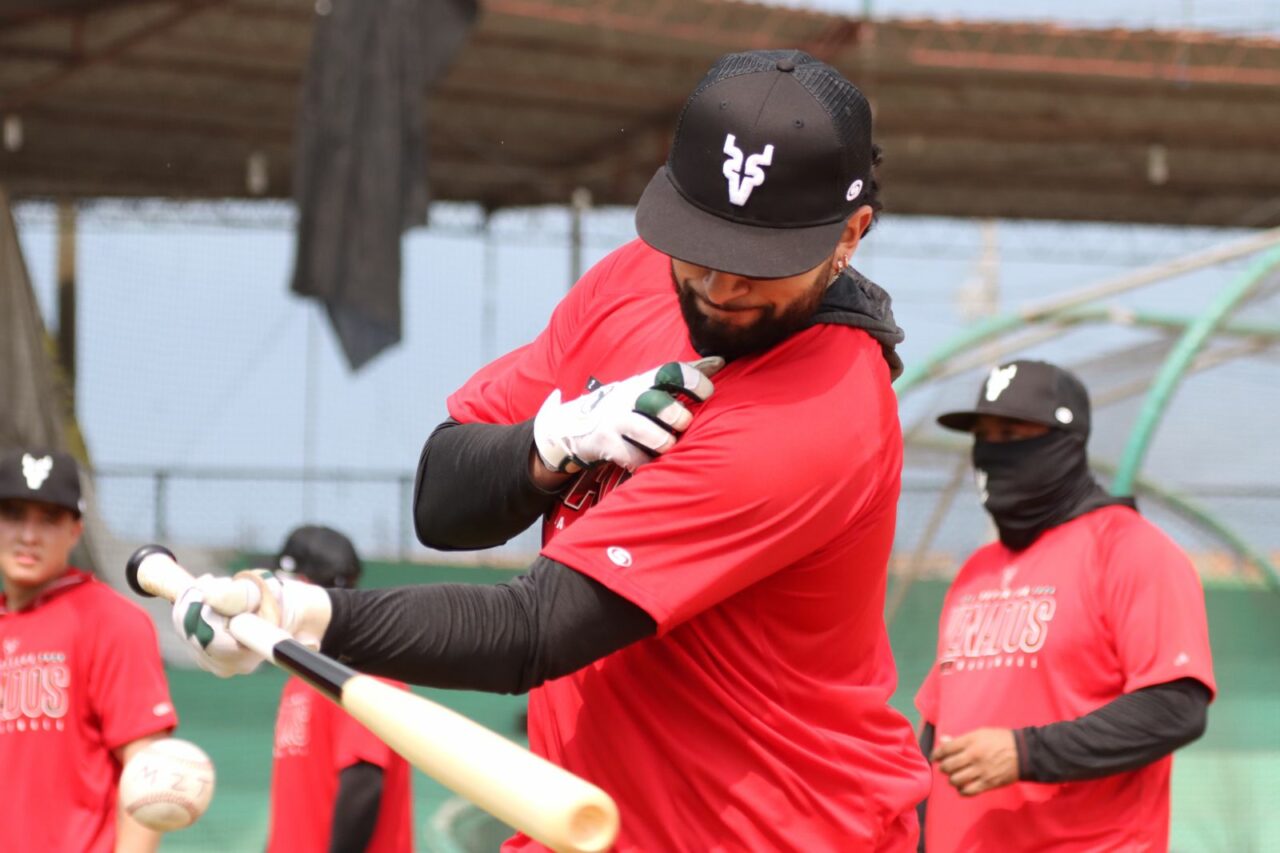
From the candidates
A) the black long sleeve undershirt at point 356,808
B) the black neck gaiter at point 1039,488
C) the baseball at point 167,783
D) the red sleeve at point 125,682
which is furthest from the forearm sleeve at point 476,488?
the black long sleeve undershirt at point 356,808

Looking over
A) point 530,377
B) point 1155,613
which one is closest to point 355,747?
point 1155,613

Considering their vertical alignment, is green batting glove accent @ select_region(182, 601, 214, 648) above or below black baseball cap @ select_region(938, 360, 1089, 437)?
above

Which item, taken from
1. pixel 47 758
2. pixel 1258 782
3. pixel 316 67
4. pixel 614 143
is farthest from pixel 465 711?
pixel 614 143

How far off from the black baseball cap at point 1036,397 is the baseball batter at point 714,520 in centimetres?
276

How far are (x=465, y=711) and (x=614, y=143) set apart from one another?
33.2 ft

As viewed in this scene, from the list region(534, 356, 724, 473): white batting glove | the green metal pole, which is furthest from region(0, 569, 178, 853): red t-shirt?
the green metal pole

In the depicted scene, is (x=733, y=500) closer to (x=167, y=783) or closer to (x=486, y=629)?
(x=486, y=629)

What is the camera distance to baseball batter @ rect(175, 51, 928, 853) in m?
2.38

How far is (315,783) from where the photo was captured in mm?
6270

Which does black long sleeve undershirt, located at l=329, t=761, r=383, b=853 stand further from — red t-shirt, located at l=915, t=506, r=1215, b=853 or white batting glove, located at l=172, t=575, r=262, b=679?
white batting glove, located at l=172, t=575, r=262, b=679

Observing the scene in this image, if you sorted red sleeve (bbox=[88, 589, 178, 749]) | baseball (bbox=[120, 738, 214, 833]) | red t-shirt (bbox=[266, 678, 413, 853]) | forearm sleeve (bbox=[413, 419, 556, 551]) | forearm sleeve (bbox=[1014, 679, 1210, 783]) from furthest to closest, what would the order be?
red t-shirt (bbox=[266, 678, 413, 853])
red sleeve (bbox=[88, 589, 178, 749])
forearm sleeve (bbox=[1014, 679, 1210, 783])
baseball (bbox=[120, 738, 214, 833])
forearm sleeve (bbox=[413, 419, 556, 551])

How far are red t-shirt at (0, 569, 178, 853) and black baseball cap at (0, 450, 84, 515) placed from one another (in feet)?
1.34

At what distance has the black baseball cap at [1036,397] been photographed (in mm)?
5461

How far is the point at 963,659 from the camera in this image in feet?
17.5
